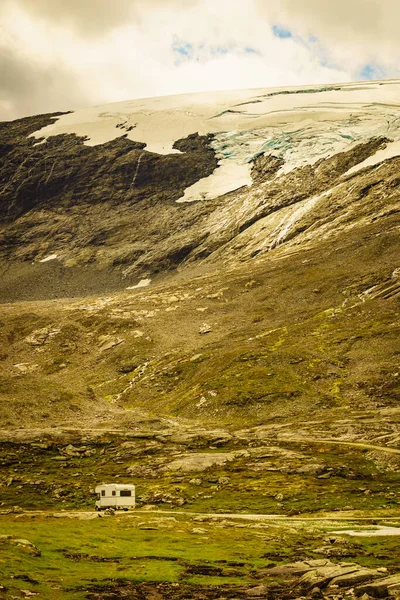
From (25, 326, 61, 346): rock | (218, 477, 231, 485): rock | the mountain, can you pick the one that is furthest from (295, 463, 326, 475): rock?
(25, 326, 61, 346): rock

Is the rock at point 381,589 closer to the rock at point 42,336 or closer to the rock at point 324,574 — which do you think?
the rock at point 324,574

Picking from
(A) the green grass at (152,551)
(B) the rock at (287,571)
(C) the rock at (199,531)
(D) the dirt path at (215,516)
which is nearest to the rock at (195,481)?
(D) the dirt path at (215,516)

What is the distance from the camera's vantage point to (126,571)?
35.8 metres

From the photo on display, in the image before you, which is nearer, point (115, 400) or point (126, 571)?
point (126, 571)

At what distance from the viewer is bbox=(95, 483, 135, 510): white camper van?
60.2 metres

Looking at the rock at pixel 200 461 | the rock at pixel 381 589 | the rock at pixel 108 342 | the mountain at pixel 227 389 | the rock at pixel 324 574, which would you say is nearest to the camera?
the rock at pixel 381 589

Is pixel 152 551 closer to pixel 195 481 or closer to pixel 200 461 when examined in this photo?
pixel 195 481

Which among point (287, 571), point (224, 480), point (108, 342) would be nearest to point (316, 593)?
point (287, 571)

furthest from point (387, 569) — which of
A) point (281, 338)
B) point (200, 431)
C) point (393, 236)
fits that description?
point (393, 236)

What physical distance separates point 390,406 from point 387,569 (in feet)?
224

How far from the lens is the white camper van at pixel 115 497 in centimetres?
6025

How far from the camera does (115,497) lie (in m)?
60.2

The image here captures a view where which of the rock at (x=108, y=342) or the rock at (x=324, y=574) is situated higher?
the rock at (x=324, y=574)

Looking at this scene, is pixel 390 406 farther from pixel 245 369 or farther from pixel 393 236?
pixel 393 236
